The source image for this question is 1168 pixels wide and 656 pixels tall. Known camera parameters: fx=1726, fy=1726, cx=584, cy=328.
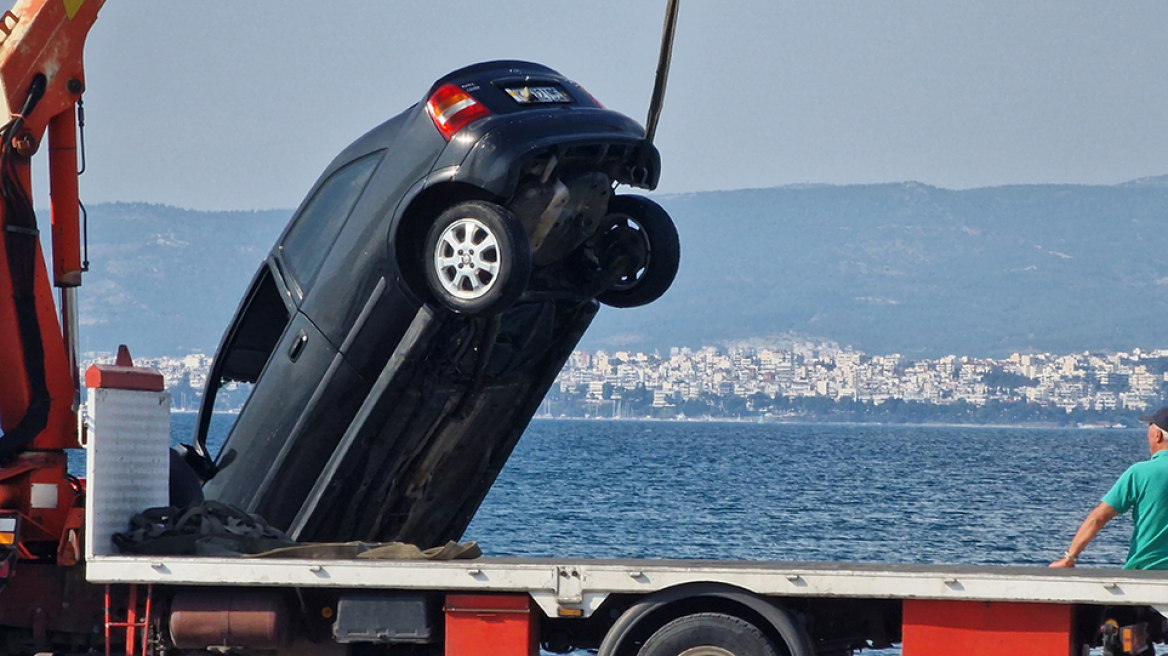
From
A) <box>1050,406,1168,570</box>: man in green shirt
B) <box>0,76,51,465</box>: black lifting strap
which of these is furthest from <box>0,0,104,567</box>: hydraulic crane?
<box>1050,406,1168,570</box>: man in green shirt

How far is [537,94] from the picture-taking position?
30.5 feet

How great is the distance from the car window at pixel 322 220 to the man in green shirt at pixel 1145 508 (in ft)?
13.9

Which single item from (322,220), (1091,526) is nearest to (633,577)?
(1091,526)

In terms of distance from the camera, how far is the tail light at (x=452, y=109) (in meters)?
9.06

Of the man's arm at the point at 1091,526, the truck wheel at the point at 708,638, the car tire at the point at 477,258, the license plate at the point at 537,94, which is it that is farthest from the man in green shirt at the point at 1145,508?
the license plate at the point at 537,94

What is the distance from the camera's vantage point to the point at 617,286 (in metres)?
10.3

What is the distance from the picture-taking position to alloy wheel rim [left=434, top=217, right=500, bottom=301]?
29.2ft

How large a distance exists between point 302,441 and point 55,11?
268 centimetres

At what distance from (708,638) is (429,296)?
112 inches

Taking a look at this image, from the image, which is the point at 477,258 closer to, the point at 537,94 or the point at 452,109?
the point at 452,109

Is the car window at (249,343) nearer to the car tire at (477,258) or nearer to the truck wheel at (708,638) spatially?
the car tire at (477,258)

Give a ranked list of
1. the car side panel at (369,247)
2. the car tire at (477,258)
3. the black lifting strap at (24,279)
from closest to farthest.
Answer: the black lifting strap at (24,279), the car tire at (477,258), the car side panel at (369,247)

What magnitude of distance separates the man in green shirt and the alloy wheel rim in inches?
Answer: 124

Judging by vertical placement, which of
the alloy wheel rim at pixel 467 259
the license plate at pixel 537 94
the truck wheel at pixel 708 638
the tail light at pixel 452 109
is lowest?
the truck wheel at pixel 708 638
